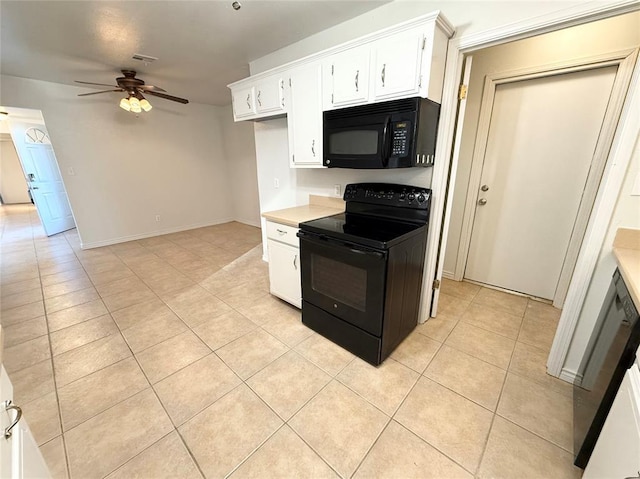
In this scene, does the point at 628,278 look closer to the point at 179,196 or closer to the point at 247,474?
the point at 247,474

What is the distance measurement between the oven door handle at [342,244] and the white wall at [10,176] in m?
12.0

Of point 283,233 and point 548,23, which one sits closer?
point 548,23

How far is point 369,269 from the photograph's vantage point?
65.8 inches

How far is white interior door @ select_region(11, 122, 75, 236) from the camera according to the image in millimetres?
5047

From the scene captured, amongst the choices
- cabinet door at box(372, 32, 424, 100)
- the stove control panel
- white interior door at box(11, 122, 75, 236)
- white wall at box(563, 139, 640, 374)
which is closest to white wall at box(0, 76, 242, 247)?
white interior door at box(11, 122, 75, 236)

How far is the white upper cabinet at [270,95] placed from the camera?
243 centimetres

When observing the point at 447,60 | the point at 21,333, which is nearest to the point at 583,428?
the point at 447,60

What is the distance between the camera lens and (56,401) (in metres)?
1.60

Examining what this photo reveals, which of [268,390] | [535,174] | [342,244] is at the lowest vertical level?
[268,390]

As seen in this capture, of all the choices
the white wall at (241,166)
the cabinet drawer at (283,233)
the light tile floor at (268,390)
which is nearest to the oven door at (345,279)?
the cabinet drawer at (283,233)

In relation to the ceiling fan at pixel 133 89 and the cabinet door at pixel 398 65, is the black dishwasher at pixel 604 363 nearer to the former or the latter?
the cabinet door at pixel 398 65

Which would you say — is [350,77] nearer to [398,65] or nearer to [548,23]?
[398,65]

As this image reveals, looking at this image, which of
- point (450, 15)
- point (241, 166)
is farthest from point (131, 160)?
point (450, 15)

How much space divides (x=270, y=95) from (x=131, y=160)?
3.52 m
